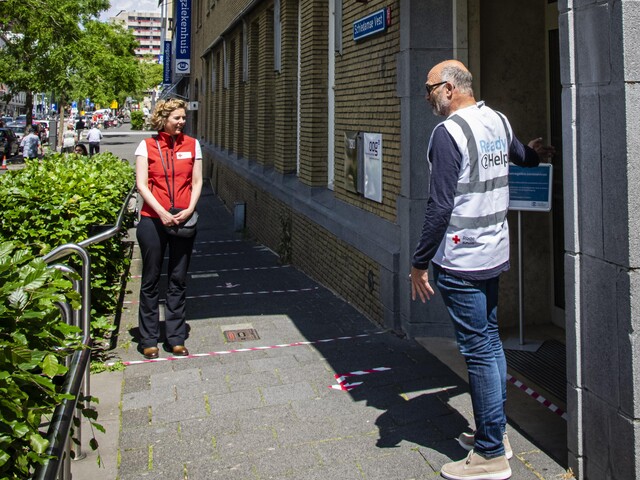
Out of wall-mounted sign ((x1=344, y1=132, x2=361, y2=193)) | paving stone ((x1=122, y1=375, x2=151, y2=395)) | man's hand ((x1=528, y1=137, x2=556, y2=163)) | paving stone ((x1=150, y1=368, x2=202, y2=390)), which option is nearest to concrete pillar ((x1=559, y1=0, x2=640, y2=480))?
man's hand ((x1=528, y1=137, x2=556, y2=163))

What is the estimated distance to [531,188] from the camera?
240 inches

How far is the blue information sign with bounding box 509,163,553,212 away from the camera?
19.7 feet

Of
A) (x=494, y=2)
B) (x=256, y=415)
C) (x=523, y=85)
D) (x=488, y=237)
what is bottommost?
(x=256, y=415)

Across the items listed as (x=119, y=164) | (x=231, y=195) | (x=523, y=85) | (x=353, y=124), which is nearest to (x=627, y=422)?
(x=523, y=85)

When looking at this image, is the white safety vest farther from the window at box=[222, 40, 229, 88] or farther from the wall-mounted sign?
the window at box=[222, 40, 229, 88]

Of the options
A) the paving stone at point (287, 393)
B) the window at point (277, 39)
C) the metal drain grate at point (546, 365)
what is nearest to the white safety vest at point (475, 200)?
the metal drain grate at point (546, 365)

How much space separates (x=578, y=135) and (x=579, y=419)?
135 centimetres

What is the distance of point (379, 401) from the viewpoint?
512 cm

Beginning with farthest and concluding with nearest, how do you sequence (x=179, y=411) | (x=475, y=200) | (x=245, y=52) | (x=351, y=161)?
1. (x=245, y=52)
2. (x=351, y=161)
3. (x=179, y=411)
4. (x=475, y=200)

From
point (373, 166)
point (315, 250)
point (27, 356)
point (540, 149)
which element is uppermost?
point (373, 166)

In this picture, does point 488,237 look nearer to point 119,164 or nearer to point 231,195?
point 119,164

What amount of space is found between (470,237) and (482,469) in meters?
1.14

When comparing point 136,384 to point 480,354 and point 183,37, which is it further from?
point 183,37

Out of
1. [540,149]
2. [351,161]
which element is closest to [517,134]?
[540,149]
